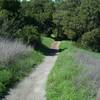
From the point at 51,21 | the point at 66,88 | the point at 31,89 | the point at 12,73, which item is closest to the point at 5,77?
the point at 31,89

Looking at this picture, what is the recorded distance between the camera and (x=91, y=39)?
166ft

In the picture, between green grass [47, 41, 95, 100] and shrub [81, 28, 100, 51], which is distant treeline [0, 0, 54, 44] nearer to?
shrub [81, 28, 100, 51]

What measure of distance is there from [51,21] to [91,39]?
Answer: 2421 centimetres

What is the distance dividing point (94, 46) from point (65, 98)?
3898cm

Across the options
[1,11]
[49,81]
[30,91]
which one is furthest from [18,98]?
[1,11]

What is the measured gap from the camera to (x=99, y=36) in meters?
50.4

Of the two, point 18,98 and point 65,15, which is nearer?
point 18,98

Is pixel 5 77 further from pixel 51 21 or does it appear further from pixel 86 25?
pixel 51 21

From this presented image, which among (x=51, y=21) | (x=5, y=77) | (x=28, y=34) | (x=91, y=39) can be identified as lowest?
(x=51, y=21)

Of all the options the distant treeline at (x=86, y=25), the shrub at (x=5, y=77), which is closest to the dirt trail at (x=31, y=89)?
the shrub at (x=5, y=77)

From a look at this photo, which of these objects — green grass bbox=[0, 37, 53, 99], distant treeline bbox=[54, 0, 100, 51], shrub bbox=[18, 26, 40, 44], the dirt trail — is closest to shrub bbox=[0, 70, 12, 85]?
green grass bbox=[0, 37, 53, 99]

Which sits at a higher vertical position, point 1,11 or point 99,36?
point 1,11

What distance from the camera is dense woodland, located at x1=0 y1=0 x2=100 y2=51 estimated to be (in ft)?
122

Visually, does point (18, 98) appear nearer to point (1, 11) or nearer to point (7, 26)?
point (7, 26)
